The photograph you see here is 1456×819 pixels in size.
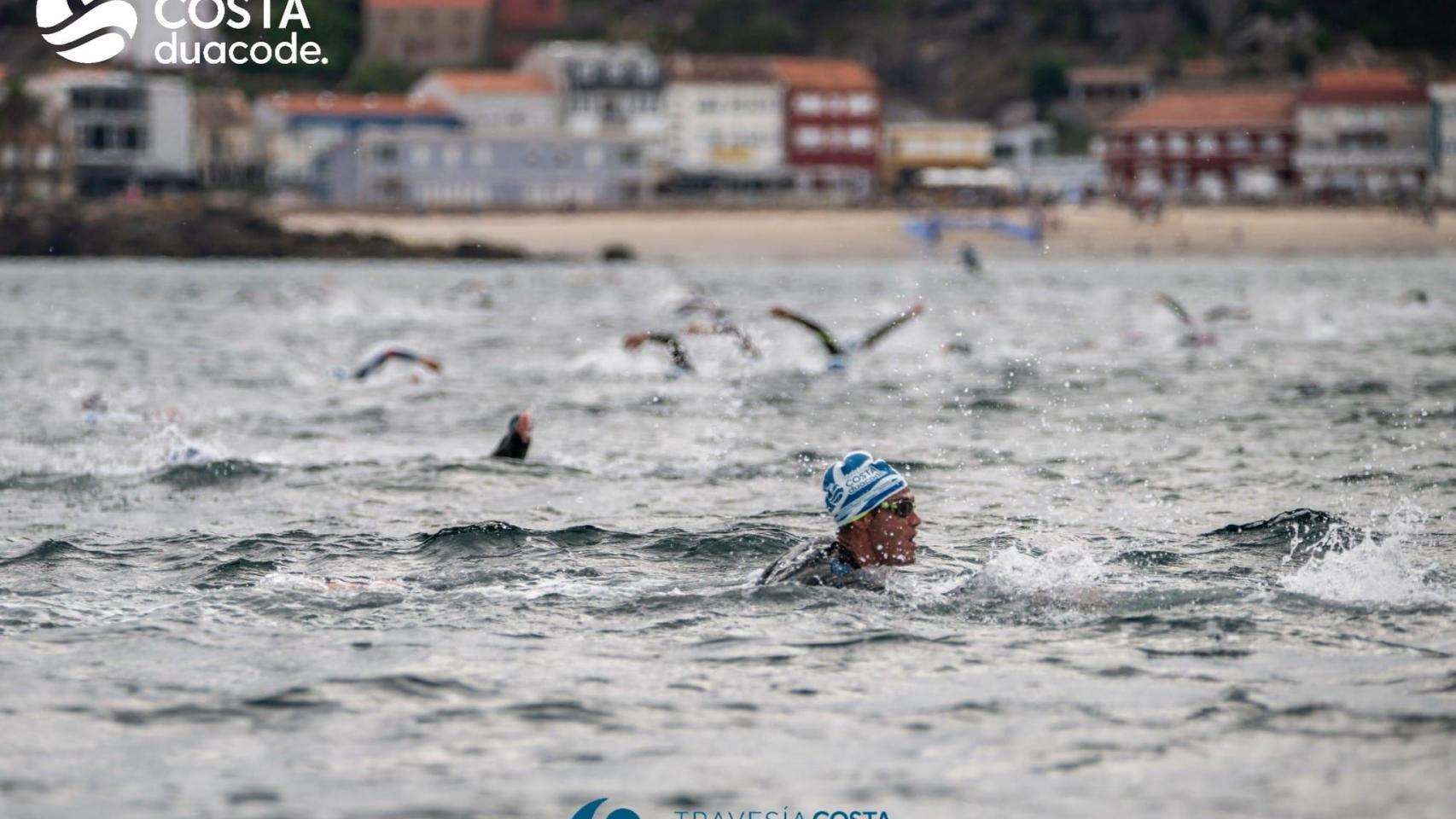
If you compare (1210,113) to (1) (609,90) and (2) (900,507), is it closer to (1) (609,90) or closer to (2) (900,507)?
(1) (609,90)

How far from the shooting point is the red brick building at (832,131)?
131250 millimetres

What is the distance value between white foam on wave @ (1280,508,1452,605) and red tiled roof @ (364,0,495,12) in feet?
542

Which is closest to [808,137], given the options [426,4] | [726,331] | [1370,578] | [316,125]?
[316,125]

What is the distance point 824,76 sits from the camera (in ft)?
437

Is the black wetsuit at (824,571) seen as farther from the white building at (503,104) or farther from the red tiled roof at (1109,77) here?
the red tiled roof at (1109,77)

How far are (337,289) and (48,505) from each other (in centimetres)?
4939

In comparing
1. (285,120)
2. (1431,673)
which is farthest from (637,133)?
(1431,673)

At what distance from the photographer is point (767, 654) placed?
36.6ft

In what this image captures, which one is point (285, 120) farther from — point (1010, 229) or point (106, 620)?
point (106, 620)

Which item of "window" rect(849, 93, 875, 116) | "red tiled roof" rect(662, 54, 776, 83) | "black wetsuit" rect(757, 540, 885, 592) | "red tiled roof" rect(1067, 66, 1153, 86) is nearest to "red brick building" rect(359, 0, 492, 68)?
"red tiled roof" rect(662, 54, 776, 83)

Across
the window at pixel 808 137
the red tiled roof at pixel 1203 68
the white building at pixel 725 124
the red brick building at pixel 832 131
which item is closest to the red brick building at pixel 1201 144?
the red tiled roof at pixel 1203 68

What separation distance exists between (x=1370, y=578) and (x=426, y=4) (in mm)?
168257

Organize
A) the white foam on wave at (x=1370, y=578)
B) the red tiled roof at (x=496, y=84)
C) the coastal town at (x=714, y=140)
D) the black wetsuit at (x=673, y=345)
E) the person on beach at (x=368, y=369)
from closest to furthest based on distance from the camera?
the white foam on wave at (x=1370, y=578)
the black wetsuit at (x=673, y=345)
the person on beach at (x=368, y=369)
the coastal town at (x=714, y=140)
the red tiled roof at (x=496, y=84)

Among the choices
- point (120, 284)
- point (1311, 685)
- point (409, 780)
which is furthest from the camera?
point (120, 284)
